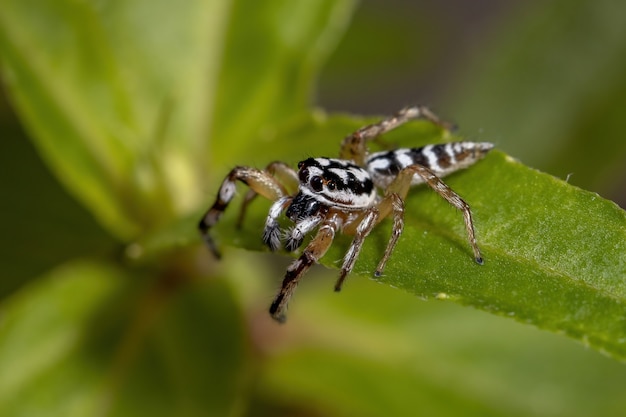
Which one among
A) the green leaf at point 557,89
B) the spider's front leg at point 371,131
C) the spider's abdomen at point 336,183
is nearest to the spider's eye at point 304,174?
the spider's abdomen at point 336,183

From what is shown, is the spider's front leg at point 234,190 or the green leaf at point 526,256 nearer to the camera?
the green leaf at point 526,256

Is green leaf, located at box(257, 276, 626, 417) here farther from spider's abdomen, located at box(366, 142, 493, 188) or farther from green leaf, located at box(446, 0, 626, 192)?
green leaf, located at box(446, 0, 626, 192)

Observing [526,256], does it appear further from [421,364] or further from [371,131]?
[421,364]

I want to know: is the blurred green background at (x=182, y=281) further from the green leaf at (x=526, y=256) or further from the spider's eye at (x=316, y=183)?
the green leaf at (x=526, y=256)

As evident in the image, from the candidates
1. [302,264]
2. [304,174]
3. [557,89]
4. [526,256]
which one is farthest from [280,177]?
[557,89]

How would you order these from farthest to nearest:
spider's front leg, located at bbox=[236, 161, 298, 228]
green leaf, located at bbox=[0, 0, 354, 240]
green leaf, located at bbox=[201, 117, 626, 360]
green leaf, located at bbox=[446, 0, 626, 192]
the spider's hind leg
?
green leaf, located at bbox=[446, 0, 626, 192]
green leaf, located at bbox=[0, 0, 354, 240]
spider's front leg, located at bbox=[236, 161, 298, 228]
the spider's hind leg
green leaf, located at bbox=[201, 117, 626, 360]

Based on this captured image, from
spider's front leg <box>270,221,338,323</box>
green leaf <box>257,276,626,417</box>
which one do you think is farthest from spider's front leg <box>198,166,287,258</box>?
green leaf <box>257,276,626,417</box>
